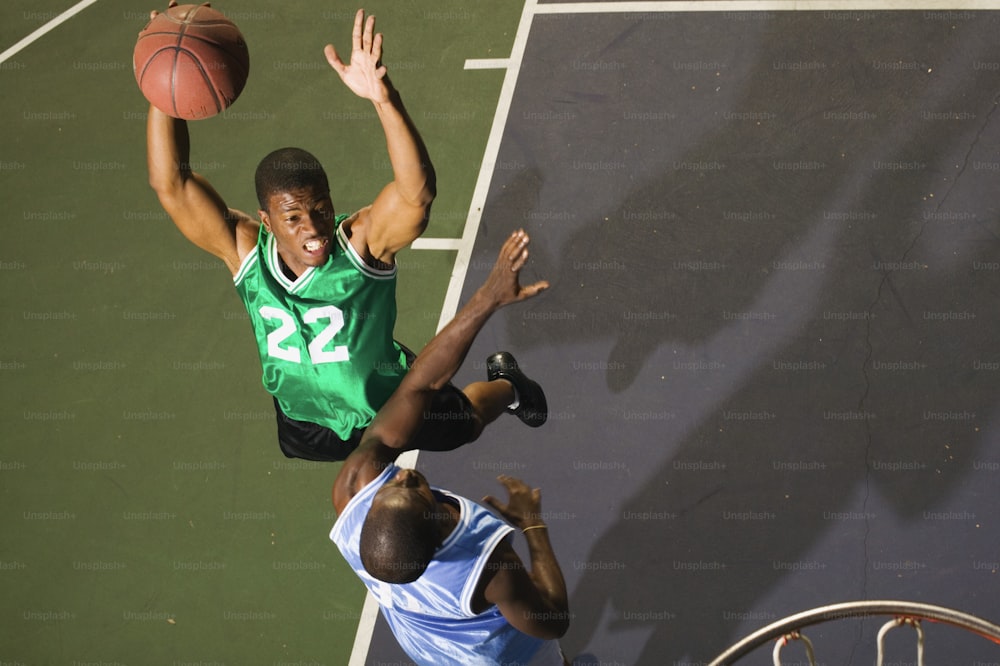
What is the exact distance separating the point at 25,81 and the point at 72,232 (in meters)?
1.77

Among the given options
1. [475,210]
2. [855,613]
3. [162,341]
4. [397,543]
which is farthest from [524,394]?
[162,341]

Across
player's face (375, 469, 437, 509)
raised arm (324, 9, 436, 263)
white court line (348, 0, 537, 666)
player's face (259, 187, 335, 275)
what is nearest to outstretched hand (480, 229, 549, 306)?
raised arm (324, 9, 436, 263)

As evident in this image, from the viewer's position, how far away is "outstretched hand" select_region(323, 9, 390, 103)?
3734 millimetres

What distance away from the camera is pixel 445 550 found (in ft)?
11.4

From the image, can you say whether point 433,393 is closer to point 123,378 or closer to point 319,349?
point 319,349

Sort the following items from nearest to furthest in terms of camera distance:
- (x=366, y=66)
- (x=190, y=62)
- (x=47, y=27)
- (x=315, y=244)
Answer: (x=366, y=66) < (x=315, y=244) < (x=190, y=62) < (x=47, y=27)

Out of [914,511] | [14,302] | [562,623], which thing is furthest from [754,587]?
[14,302]

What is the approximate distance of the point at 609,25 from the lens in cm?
705

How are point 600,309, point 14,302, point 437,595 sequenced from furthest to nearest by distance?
1. point 14,302
2. point 600,309
3. point 437,595

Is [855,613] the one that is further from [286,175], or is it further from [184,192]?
[184,192]

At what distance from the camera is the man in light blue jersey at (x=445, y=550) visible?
3.38 meters

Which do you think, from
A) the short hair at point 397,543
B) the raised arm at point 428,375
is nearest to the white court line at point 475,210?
the raised arm at point 428,375

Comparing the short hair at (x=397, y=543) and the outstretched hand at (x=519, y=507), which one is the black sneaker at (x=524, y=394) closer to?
the outstretched hand at (x=519, y=507)

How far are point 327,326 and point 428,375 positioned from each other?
0.62 meters
